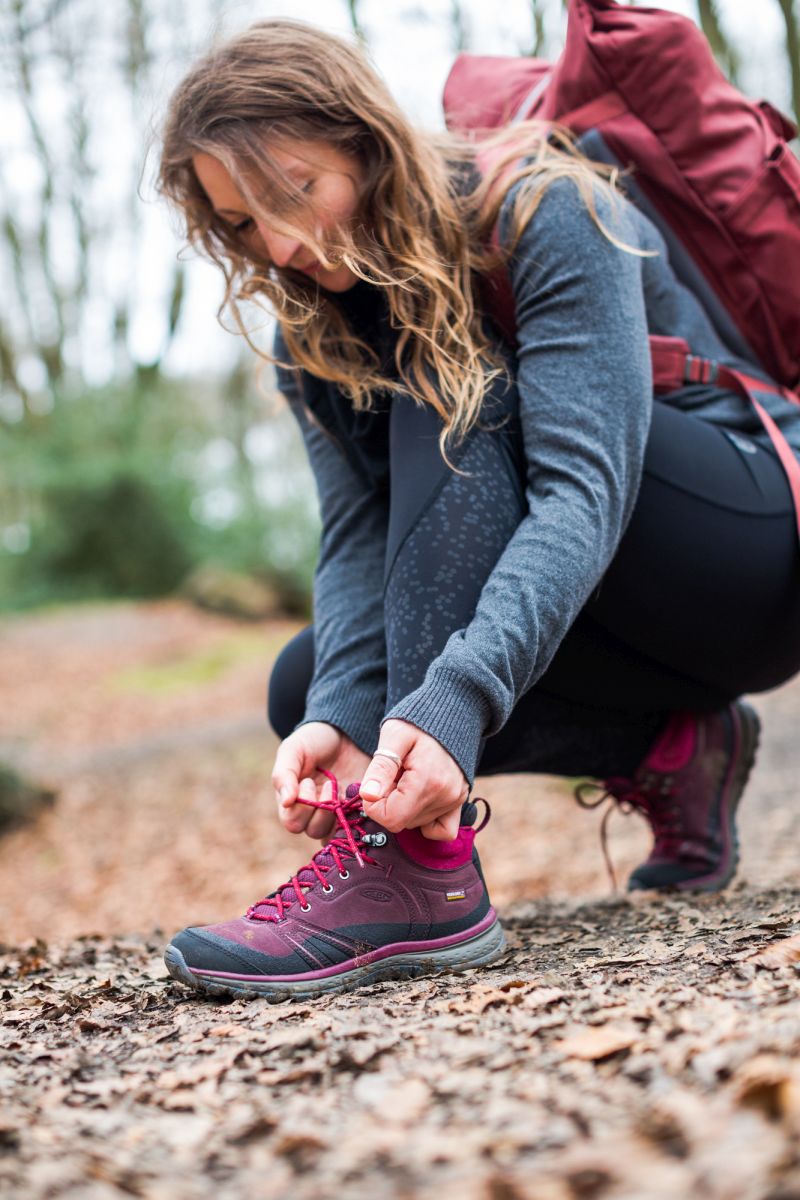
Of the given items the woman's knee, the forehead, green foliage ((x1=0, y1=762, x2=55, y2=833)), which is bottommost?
green foliage ((x1=0, y1=762, x2=55, y2=833))

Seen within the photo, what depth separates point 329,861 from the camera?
61.1 inches

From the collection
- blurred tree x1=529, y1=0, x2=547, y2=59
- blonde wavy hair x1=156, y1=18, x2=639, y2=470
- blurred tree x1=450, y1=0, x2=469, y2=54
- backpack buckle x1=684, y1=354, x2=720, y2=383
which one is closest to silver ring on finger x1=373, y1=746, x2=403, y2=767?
blonde wavy hair x1=156, y1=18, x2=639, y2=470

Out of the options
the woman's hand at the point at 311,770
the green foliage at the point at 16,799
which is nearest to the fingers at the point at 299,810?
the woman's hand at the point at 311,770

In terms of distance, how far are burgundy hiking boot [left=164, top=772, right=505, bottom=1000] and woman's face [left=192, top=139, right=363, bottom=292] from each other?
0.88 meters

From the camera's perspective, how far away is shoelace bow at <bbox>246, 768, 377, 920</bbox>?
1.54 m

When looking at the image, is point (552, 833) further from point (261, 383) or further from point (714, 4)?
point (714, 4)

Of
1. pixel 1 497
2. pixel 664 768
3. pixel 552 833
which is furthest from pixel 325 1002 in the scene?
pixel 1 497

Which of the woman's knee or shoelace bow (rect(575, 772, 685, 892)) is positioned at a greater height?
the woman's knee

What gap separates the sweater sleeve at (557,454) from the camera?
1.47m

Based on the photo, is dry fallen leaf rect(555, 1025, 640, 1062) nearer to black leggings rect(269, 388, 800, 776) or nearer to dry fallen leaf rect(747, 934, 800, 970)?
dry fallen leaf rect(747, 934, 800, 970)

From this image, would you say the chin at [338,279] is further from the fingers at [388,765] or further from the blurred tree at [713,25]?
the blurred tree at [713,25]

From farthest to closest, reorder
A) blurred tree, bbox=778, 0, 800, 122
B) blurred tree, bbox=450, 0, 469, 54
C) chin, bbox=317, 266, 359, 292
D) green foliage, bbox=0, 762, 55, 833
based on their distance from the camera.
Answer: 1. blurred tree, bbox=450, 0, 469, 54
2. blurred tree, bbox=778, 0, 800, 122
3. green foliage, bbox=0, 762, 55, 833
4. chin, bbox=317, 266, 359, 292

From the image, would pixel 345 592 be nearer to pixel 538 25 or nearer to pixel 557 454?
pixel 557 454

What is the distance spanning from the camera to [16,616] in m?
12.8
